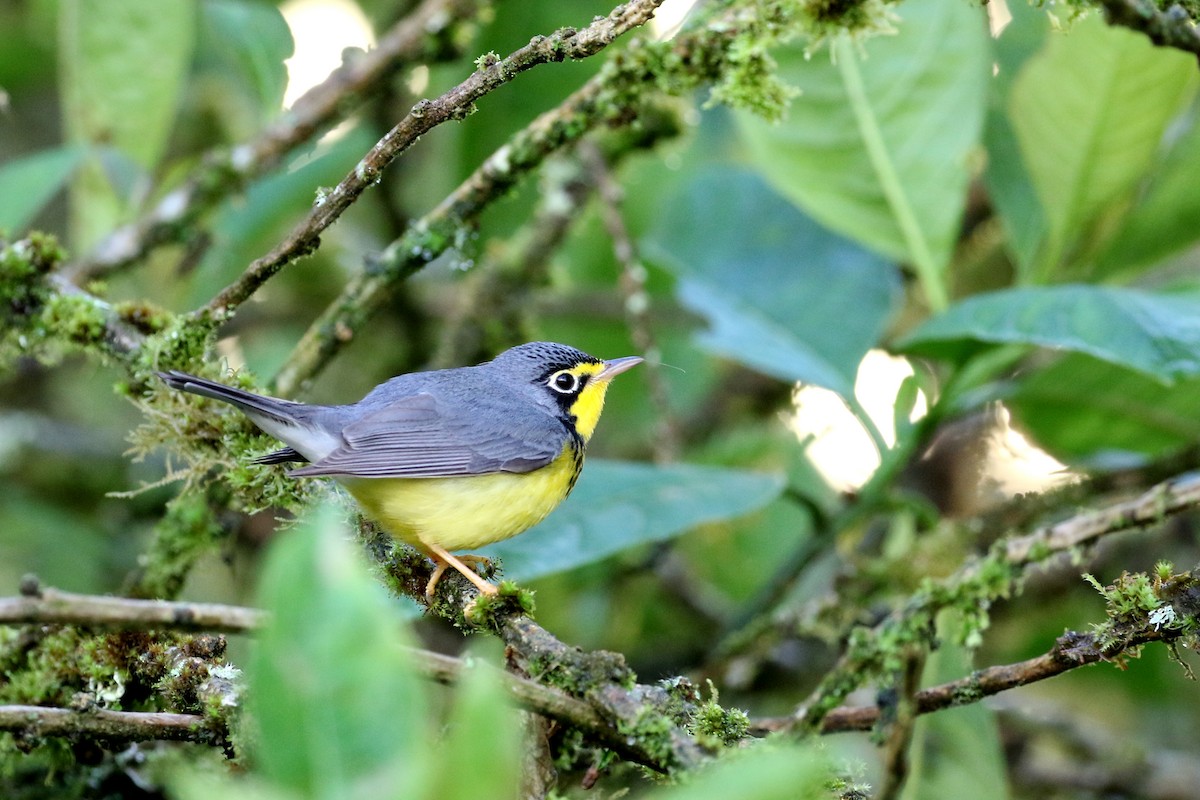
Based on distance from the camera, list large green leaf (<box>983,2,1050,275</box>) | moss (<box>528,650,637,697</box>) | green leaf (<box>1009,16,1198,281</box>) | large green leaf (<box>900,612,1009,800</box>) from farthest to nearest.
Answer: large green leaf (<box>983,2,1050,275</box>)
green leaf (<box>1009,16,1198,281</box>)
large green leaf (<box>900,612,1009,800</box>)
moss (<box>528,650,637,697</box>)

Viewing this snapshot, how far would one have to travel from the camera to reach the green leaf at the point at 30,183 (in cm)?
405

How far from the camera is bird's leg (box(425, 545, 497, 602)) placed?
2.84m

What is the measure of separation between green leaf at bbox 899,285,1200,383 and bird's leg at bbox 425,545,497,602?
1.68 m

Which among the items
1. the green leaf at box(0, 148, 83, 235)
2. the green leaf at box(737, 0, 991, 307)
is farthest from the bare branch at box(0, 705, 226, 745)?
the green leaf at box(737, 0, 991, 307)

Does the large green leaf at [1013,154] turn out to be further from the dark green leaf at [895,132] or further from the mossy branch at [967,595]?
the mossy branch at [967,595]

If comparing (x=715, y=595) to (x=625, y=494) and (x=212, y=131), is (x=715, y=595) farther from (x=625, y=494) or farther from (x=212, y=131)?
(x=212, y=131)

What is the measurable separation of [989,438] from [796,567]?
1.82m

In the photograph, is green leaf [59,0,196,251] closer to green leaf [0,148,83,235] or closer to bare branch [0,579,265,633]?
green leaf [0,148,83,235]

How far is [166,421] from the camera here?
118 inches

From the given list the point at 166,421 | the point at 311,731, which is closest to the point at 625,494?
the point at 166,421

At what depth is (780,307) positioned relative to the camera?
488cm

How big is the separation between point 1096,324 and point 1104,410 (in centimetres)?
111

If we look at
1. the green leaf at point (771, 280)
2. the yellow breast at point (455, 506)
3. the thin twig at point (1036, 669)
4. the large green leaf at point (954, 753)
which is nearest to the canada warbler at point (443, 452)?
the yellow breast at point (455, 506)

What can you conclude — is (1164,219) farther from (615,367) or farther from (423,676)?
(423,676)
